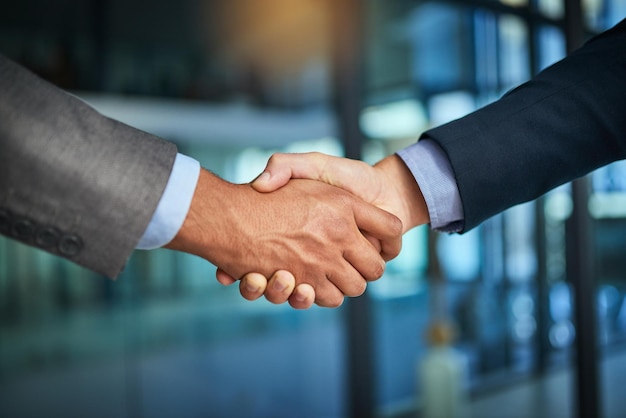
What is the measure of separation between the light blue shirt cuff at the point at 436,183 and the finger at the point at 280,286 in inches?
14.7

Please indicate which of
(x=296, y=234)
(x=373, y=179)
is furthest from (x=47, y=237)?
(x=373, y=179)

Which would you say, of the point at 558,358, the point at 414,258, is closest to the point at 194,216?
the point at 414,258

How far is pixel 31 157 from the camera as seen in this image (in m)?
0.92

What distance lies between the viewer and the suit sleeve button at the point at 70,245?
97 centimetres

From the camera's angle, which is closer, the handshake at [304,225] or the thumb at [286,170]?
the handshake at [304,225]

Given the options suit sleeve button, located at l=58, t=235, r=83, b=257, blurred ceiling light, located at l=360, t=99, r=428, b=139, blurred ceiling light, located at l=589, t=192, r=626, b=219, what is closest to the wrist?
suit sleeve button, located at l=58, t=235, r=83, b=257

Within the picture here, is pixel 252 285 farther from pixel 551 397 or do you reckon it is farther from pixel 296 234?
pixel 551 397

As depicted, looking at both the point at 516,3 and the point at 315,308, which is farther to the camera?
the point at 315,308

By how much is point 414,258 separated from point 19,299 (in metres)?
1.80

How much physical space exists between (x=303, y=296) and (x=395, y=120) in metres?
1.61

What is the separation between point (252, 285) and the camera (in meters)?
1.21

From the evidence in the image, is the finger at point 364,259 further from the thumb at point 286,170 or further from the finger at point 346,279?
the thumb at point 286,170

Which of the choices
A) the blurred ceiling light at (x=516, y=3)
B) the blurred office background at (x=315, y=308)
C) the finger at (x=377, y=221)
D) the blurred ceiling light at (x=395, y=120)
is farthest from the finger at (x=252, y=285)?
the blurred ceiling light at (x=516, y=3)

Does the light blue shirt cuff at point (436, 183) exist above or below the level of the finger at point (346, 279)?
above
